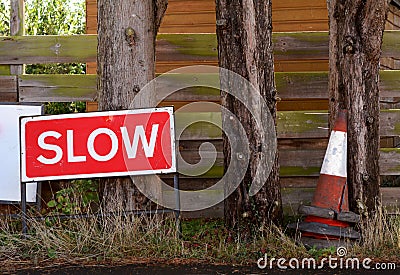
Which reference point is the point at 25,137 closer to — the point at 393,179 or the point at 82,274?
the point at 82,274

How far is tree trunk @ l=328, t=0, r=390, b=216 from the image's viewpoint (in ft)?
25.8

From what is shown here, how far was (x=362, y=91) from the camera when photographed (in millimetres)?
7902

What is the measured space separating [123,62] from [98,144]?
0.94 meters

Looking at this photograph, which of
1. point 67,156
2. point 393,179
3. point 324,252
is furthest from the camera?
point 393,179

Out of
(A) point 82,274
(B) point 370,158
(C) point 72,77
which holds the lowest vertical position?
(A) point 82,274

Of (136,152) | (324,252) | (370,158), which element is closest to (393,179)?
(370,158)

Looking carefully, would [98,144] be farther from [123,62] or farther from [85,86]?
[85,86]

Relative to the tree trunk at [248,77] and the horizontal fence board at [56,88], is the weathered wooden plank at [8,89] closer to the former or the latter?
the horizontal fence board at [56,88]

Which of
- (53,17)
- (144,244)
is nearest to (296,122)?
(144,244)

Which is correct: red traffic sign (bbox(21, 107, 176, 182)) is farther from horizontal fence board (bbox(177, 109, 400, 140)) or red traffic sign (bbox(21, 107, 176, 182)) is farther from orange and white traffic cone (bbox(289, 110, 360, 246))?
horizontal fence board (bbox(177, 109, 400, 140))

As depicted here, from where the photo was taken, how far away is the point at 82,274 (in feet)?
21.7

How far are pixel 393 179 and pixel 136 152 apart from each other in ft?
15.7

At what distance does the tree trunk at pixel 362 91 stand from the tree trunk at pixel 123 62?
7.12 ft

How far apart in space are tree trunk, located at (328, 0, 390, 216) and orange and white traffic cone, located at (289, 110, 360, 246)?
0.18 metres
